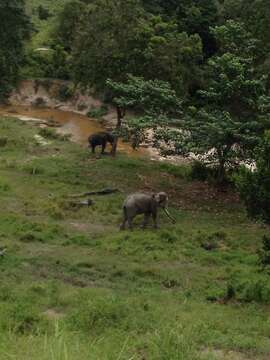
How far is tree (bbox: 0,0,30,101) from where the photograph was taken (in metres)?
26.5

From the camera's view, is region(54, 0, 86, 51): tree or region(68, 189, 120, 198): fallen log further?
region(54, 0, 86, 51): tree

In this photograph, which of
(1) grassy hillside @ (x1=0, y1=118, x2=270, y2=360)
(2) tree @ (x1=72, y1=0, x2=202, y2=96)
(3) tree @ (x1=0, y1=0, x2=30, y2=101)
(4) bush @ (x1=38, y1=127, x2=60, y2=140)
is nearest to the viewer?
(1) grassy hillside @ (x1=0, y1=118, x2=270, y2=360)

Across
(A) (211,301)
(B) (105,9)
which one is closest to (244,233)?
(A) (211,301)

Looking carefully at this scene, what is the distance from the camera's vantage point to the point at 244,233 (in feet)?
65.0

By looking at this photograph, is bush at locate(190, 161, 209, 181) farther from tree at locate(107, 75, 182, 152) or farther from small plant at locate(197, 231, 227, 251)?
small plant at locate(197, 231, 227, 251)

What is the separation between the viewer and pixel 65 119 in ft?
151

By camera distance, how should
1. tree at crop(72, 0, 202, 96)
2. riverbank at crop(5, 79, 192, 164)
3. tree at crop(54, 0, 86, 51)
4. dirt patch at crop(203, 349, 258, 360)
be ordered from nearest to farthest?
dirt patch at crop(203, 349, 258, 360) → tree at crop(72, 0, 202, 96) → riverbank at crop(5, 79, 192, 164) → tree at crop(54, 0, 86, 51)

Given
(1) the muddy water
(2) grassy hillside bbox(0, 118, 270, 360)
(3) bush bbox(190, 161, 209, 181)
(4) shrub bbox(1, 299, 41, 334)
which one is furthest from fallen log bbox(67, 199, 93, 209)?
(1) the muddy water

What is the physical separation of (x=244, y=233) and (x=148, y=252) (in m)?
4.39

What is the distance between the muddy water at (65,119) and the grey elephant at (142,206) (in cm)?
1682

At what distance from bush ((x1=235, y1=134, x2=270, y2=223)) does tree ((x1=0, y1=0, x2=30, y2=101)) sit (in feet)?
51.4

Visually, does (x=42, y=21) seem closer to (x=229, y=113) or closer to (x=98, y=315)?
(x=229, y=113)

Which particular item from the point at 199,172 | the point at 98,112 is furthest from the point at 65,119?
the point at 199,172

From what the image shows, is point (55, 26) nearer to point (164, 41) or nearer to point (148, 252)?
point (164, 41)
